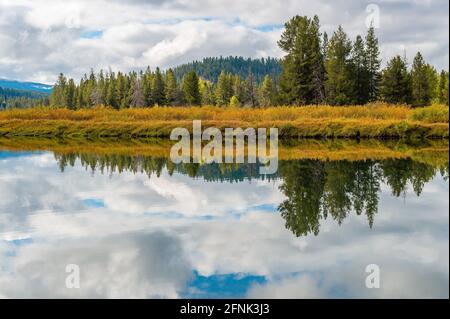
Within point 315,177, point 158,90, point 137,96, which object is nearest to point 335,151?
point 315,177

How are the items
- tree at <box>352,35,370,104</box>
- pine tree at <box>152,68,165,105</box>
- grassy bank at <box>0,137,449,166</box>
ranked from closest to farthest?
grassy bank at <box>0,137,449,166</box>, tree at <box>352,35,370,104</box>, pine tree at <box>152,68,165,105</box>

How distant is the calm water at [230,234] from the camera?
6.19m

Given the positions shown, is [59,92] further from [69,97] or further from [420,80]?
[420,80]

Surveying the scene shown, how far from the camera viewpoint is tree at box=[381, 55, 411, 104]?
43.2 meters

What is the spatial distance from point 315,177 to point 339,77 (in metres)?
27.7

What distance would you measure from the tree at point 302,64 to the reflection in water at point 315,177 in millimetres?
22846

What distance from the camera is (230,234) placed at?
27.0 feet

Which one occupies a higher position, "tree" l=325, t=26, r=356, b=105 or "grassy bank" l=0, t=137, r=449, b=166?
"tree" l=325, t=26, r=356, b=105

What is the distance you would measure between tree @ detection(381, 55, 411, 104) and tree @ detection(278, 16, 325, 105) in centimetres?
563

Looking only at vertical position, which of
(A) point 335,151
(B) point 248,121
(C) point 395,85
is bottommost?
(A) point 335,151

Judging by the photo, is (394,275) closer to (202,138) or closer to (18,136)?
(202,138)

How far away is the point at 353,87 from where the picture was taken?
132ft

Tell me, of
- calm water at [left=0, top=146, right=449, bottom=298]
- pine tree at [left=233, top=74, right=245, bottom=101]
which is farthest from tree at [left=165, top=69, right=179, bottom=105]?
calm water at [left=0, top=146, right=449, bottom=298]

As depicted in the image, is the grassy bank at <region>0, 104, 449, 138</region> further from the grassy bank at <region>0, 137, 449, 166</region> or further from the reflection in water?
the reflection in water
